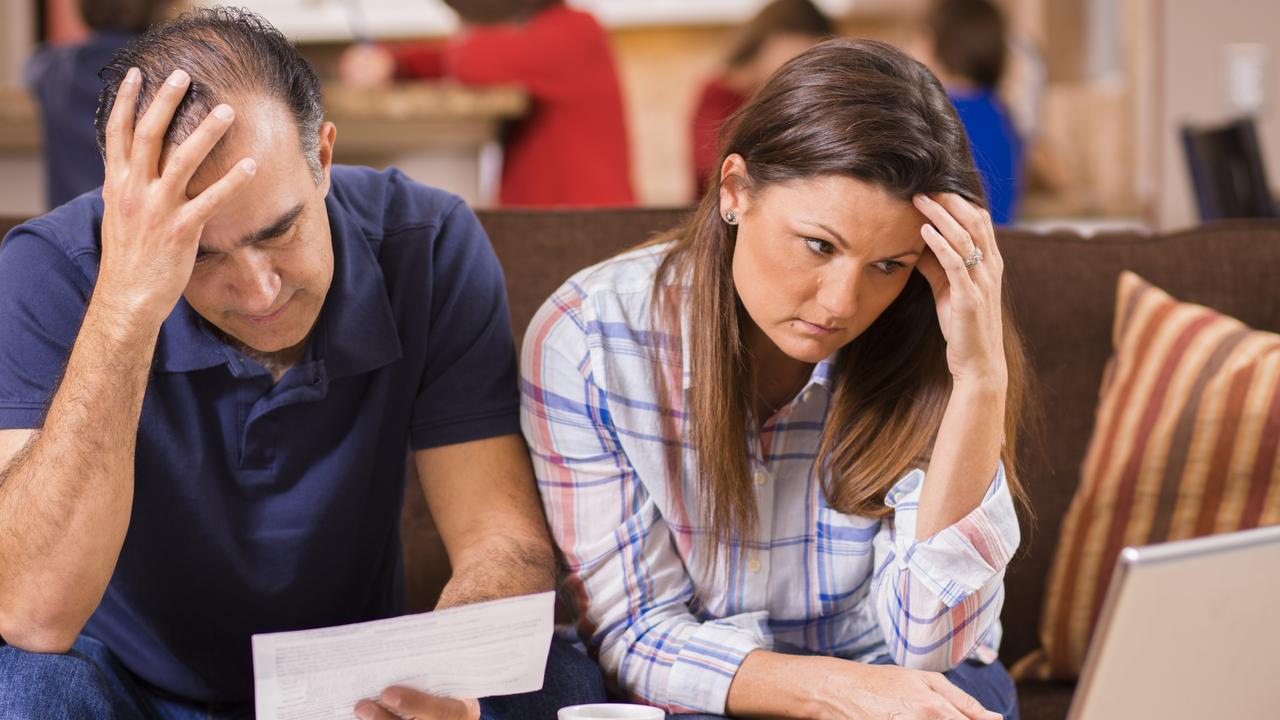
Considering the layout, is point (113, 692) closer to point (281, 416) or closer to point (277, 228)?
point (281, 416)

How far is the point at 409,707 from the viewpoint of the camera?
1.12m

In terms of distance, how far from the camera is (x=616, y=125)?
3076mm

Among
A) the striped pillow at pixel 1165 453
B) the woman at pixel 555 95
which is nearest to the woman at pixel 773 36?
the woman at pixel 555 95

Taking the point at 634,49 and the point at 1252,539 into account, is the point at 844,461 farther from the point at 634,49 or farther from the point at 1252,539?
the point at 634,49

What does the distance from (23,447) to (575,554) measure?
54 cm

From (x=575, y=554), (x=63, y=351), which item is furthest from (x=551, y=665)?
(x=63, y=351)

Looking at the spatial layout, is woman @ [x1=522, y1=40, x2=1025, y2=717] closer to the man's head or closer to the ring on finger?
the ring on finger

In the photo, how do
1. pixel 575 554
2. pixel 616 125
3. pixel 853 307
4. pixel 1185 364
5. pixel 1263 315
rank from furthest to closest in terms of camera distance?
pixel 616 125, pixel 1263 315, pixel 1185 364, pixel 575 554, pixel 853 307

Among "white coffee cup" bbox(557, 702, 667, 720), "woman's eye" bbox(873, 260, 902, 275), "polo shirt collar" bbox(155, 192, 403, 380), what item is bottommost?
"white coffee cup" bbox(557, 702, 667, 720)

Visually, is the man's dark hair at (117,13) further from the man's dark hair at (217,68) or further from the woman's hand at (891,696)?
the woman's hand at (891,696)

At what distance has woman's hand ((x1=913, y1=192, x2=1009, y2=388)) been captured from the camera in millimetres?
1224

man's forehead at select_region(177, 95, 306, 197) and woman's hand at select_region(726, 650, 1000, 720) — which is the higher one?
man's forehead at select_region(177, 95, 306, 197)

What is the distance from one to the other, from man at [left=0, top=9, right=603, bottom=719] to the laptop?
0.57 m

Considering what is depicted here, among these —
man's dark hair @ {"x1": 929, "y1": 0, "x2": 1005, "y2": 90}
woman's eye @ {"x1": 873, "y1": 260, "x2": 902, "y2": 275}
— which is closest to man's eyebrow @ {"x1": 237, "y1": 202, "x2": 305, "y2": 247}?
woman's eye @ {"x1": 873, "y1": 260, "x2": 902, "y2": 275}
